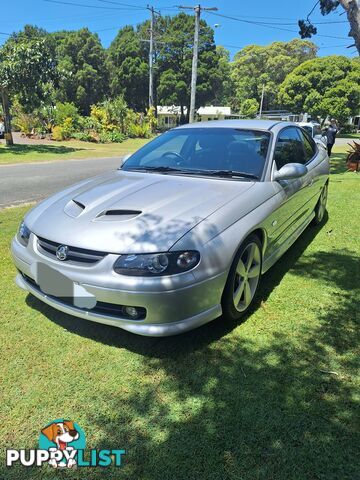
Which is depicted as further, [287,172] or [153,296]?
[287,172]

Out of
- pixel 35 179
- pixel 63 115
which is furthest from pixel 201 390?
pixel 63 115

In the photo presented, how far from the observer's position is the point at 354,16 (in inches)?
214

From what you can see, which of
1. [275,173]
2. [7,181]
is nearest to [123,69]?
[7,181]

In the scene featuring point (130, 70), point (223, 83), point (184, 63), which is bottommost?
point (223, 83)

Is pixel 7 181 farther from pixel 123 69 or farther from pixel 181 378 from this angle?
pixel 123 69

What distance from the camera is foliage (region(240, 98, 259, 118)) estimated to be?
197ft

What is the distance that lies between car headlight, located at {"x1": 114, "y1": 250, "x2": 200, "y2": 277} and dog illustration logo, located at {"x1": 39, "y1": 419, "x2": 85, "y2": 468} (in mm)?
944

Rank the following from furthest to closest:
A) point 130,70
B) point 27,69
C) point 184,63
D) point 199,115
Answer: point 199,115, point 184,63, point 130,70, point 27,69

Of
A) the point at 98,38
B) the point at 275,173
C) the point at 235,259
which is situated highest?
the point at 98,38

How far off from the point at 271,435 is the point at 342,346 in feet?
3.64

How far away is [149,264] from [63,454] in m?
1.16

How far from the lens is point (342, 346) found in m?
2.92

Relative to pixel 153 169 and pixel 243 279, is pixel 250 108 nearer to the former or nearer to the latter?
pixel 153 169

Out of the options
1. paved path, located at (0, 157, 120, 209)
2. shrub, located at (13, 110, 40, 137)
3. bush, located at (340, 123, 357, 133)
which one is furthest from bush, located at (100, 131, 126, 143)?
bush, located at (340, 123, 357, 133)
